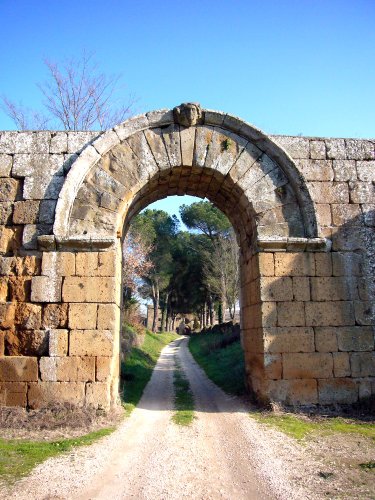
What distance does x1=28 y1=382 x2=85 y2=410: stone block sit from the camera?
22.0ft

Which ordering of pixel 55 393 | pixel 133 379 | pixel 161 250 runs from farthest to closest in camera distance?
pixel 161 250 → pixel 133 379 → pixel 55 393

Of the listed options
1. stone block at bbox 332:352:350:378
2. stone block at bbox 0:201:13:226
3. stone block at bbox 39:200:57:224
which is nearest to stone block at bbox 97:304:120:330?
stone block at bbox 39:200:57:224

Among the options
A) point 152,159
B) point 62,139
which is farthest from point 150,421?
point 62,139

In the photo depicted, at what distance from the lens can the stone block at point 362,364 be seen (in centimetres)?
724

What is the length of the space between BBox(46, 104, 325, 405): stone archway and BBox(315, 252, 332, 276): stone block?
198 mm

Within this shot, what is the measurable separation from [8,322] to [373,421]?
6315mm

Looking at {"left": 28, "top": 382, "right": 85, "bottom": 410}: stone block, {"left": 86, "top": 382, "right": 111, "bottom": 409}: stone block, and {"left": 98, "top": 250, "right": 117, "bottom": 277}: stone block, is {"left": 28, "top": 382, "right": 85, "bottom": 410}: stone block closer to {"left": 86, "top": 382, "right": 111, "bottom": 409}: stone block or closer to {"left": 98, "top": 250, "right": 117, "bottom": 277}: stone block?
{"left": 86, "top": 382, "right": 111, "bottom": 409}: stone block

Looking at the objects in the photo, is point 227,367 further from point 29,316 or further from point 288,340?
point 29,316

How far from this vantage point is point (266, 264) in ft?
24.9

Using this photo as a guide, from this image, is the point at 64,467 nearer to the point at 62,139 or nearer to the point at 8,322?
the point at 8,322

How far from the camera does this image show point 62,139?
7902 mm

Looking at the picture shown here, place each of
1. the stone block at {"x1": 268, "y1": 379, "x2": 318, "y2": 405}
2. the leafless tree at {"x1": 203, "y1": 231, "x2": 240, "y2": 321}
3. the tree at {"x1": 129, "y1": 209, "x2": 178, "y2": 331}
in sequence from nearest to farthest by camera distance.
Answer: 1. the stone block at {"x1": 268, "y1": 379, "x2": 318, "y2": 405}
2. the leafless tree at {"x1": 203, "y1": 231, "x2": 240, "y2": 321}
3. the tree at {"x1": 129, "y1": 209, "x2": 178, "y2": 331}

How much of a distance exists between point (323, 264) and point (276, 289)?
105 centimetres

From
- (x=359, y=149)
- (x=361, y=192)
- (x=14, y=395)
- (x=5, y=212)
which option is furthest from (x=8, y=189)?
(x=359, y=149)
